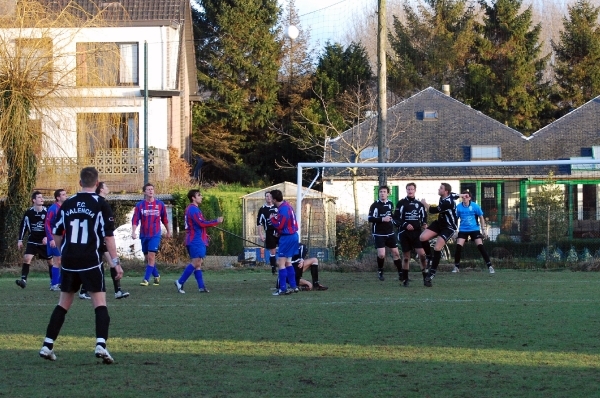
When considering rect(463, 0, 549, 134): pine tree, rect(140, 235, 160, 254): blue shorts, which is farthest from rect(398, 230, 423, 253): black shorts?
rect(463, 0, 549, 134): pine tree

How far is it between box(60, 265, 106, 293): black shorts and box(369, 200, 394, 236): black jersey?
9807 millimetres

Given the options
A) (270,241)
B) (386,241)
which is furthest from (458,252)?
(270,241)

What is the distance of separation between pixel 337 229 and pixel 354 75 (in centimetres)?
2621

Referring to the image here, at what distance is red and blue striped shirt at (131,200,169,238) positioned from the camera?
16812 mm

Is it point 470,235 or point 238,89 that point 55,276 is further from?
point 238,89

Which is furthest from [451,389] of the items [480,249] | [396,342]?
[480,249]

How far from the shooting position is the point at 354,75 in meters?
48.0

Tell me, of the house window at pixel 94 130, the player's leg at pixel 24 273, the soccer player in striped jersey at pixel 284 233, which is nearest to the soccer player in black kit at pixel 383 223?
the soccer player in striped jersey at pixel 284 233

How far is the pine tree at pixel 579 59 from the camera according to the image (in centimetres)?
5147

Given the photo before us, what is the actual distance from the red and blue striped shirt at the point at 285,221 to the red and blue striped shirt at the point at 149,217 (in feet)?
9.60

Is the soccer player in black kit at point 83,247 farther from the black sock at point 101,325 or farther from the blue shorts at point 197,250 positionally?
the blue shorts at point 197,250

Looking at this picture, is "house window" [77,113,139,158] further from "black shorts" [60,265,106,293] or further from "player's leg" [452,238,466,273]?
"black shorts" [60,265,106,293]

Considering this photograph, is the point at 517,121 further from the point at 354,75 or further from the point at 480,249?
the point at 480,249

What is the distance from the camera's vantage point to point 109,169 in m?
33.1
